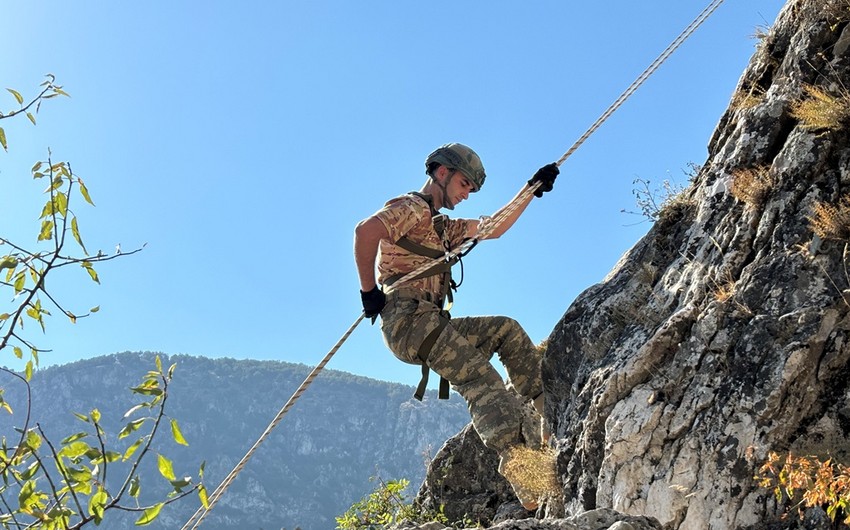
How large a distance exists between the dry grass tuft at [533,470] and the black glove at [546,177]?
9.41 ft

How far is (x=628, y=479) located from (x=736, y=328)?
1462 millimetres

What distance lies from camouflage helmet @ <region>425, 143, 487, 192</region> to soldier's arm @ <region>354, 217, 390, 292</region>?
110cm

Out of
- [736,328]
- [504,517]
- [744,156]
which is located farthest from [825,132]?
[504,517]

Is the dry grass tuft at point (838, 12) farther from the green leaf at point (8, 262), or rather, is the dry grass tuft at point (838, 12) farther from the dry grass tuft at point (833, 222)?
the green leaf at point (8, 262)

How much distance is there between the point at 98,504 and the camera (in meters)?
2.72

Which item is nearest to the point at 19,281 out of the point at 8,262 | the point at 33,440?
the point at 8,262

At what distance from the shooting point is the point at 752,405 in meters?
5.81

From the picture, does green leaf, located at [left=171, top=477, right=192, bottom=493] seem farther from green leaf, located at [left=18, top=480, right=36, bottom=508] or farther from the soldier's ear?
the soldier's ear

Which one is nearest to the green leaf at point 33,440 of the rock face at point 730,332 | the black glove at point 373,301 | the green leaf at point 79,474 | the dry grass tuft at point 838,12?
the green leaf at point 79,474

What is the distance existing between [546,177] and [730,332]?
10.1 ft

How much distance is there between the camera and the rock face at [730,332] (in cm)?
573

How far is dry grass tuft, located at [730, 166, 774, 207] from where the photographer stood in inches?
270

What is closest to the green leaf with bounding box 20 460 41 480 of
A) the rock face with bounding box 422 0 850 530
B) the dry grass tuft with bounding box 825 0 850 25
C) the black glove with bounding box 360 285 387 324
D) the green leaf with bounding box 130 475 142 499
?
the green leaf with bounding box 130 475 142 499

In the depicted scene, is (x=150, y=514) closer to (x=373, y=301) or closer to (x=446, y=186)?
(x=373, y=301)
